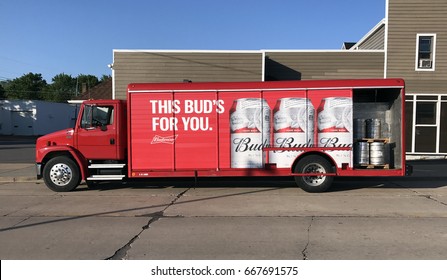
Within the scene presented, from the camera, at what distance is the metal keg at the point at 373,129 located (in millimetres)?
10562

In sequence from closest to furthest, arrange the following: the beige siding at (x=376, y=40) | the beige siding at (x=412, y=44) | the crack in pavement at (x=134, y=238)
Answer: the crack in pavement at (x=134, y=238), the beige siding at (x=412, y=44), the beige siding at (x=376, y=40)

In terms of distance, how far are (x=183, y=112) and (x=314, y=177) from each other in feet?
12.3

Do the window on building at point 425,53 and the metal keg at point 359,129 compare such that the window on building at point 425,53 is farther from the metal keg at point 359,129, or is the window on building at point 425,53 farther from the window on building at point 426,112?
the metal keg at point 359,129

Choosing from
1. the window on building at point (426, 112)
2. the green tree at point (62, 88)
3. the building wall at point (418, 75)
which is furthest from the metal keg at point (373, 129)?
the green tree at point (62, 88)

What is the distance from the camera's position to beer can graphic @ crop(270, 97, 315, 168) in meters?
10.2

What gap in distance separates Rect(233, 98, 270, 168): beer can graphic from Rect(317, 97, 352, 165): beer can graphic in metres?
1.36

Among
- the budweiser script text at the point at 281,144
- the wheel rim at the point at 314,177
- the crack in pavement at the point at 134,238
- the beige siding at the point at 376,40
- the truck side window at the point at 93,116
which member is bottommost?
the crack in pavement at the point at 134,238

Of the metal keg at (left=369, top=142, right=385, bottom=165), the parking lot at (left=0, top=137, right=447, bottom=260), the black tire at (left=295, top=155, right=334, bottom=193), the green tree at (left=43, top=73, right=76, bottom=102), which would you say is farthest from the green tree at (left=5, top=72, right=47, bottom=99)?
the metal keg at (left=369, top=142, right=385, bottom=165)

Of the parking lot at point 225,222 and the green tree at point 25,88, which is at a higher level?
the green tree at point 25,88

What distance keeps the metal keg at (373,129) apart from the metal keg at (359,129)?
0.14 m

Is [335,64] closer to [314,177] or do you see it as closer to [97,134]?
[314,177]

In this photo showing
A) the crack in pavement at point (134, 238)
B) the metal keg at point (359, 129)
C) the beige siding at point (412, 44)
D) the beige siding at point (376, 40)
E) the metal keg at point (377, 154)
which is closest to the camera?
the crack in pavement at point (134, 238)

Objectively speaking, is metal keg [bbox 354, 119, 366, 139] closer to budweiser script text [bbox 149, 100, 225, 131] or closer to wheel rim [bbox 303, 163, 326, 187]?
wheel rim [bbox 303, 163, 326, 187]

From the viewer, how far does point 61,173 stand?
35.0 ft
